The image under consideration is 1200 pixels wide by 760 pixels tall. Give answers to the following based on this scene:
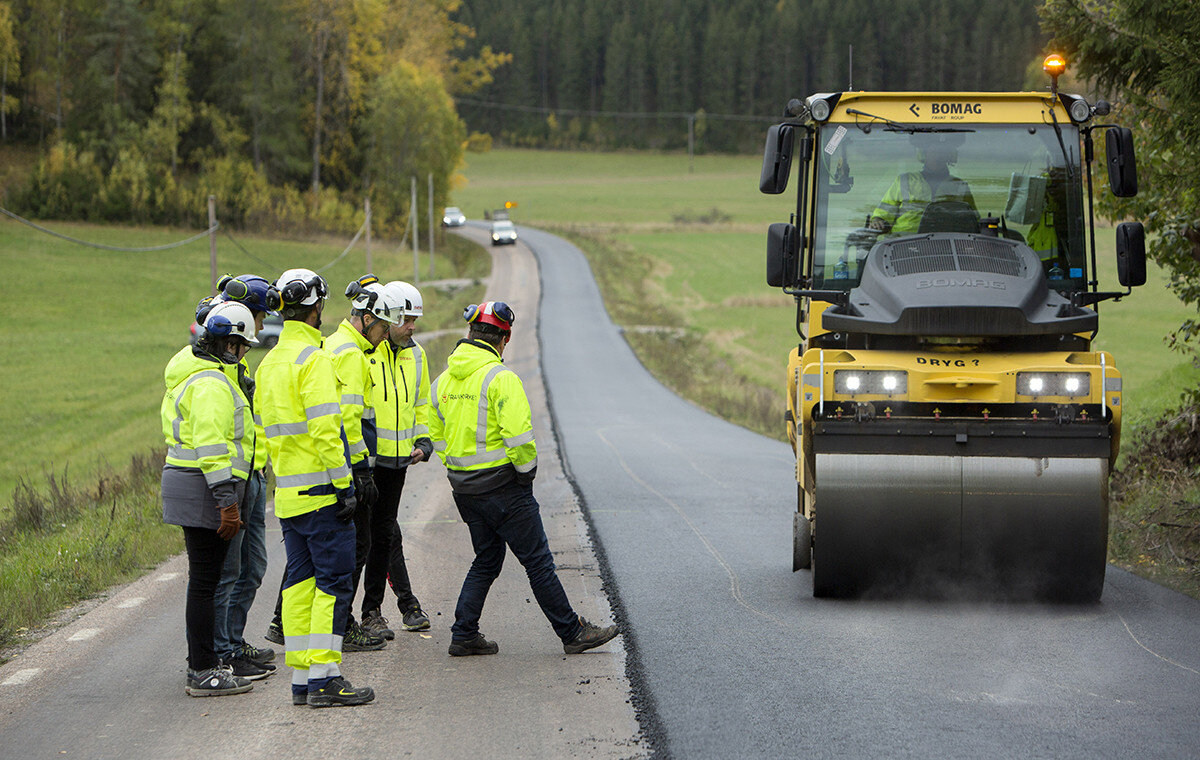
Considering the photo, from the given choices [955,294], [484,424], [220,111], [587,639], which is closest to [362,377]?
[484,424]

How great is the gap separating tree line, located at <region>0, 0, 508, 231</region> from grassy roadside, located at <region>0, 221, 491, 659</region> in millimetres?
3427

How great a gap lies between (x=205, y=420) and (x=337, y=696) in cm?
166

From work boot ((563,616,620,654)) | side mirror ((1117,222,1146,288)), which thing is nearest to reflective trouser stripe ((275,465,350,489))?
work boot ((563,616,620,654))

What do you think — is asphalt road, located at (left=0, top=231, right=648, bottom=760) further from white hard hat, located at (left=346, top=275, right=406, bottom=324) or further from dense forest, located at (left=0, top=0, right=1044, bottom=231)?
dense forest, located at (left=0, top=0, right=1044, bottom=231)

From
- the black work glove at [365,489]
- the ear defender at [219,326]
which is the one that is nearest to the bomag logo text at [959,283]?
the black work glove at [365,489]

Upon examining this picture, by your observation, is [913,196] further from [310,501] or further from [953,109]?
[310,501]

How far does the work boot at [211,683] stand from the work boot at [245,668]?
0.87ft

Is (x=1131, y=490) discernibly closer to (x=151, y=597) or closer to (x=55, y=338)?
(x=151, y=597)

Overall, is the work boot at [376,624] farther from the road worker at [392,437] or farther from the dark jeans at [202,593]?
the dark jeans at [202,593]

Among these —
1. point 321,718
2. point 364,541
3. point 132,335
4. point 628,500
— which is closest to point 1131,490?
point 628,500

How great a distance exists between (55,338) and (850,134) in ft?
108

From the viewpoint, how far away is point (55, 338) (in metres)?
36.2

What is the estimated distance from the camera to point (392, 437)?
309 inches

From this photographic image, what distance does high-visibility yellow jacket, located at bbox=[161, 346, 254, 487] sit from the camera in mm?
6484
